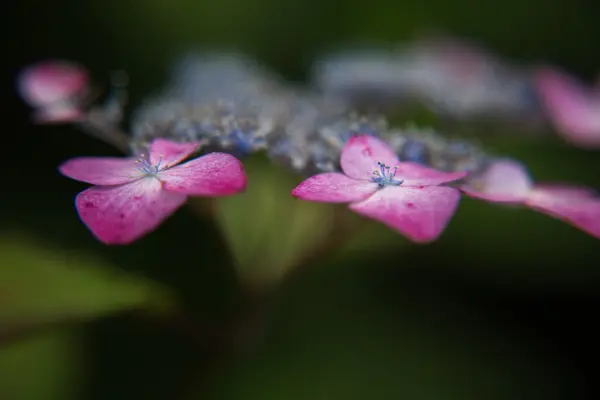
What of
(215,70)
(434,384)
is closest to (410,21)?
(215,70)

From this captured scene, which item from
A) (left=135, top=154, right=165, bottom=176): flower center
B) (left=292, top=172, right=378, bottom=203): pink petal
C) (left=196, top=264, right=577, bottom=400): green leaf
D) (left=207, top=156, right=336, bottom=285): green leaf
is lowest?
(left=196, top=264, right=577, bottom=400): green leaf

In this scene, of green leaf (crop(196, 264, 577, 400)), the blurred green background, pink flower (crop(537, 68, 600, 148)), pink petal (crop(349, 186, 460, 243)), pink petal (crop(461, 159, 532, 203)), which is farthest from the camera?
green leaf (crop(196, 264, 577, 400))

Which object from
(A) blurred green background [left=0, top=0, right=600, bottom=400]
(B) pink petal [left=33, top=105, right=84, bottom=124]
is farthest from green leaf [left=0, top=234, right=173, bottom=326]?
(B) pink petal [left=33, top=105, right=84, bottom=124]

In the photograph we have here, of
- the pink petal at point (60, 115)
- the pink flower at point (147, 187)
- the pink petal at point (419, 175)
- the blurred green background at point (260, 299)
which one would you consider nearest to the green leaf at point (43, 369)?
the blurred green background at point (260, 299)

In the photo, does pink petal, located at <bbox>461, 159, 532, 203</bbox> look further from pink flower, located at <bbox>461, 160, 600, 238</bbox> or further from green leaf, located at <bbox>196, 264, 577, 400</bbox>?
green leaf, located at <bbox>196, 264, 577, 400</bbox>

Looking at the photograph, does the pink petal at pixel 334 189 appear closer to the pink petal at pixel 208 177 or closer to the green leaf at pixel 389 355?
the pink petal at pixel 208 177

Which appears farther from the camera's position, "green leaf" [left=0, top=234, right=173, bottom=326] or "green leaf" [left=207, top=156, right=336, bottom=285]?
"green leaf" [left=207, top=156, right=336, bottom=285]

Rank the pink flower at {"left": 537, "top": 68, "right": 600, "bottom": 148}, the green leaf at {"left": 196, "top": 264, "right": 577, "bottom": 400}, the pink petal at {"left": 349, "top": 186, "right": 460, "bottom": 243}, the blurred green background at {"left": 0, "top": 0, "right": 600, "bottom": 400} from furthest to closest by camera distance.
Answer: the green leaf at {"left": 196, "top": 264, "right": 577, "bottom": 400}, the pink flower at {"left": 537, "top": 68, "right": 600, "bottom": 148}, the blurred green background at {"left": 0, "top": 0, "right": 600, "bottom": 400}, the pink petal at {"left": 349, "top": 186, "right": 460, "bottom": 243}

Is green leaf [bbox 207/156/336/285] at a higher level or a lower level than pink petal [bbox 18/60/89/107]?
lower
